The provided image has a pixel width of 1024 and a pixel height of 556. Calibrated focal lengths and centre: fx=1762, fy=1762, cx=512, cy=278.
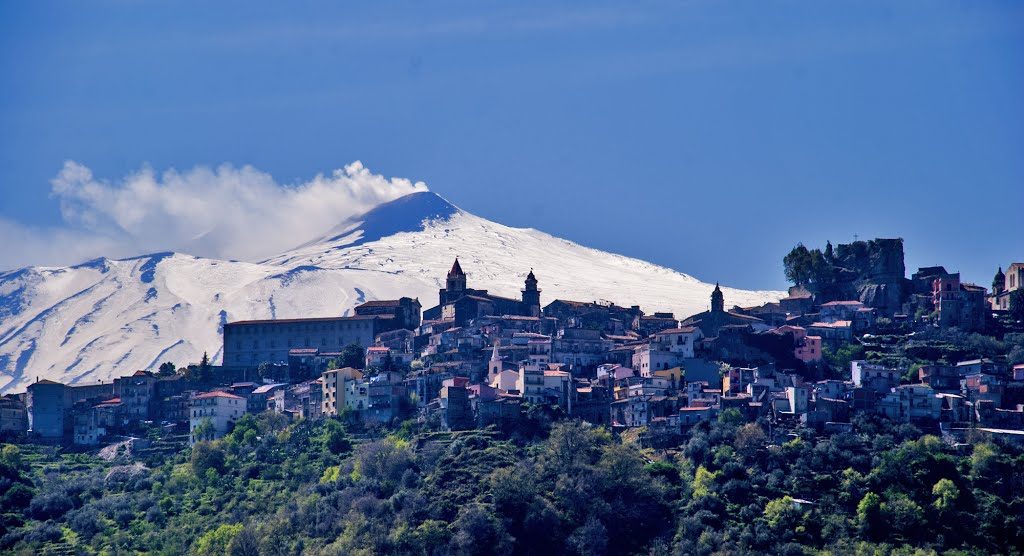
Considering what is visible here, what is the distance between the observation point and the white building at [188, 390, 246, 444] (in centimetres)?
9625

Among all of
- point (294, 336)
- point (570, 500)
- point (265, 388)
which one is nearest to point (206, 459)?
point (265, 388)

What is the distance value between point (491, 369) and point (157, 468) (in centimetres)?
1845

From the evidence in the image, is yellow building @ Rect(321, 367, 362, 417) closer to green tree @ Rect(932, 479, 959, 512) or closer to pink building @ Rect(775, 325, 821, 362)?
pink building @ Rect(775, 325, 821, 362)

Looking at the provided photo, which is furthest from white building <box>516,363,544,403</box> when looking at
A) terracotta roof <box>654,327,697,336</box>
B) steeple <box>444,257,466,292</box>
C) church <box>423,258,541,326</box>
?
steeple <box>444,257,466,292</box>

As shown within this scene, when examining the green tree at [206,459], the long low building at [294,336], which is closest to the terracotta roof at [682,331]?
the long low building at [294,336]

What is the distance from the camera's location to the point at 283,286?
161 metres

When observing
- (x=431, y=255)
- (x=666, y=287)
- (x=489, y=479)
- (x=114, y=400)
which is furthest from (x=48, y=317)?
(x=489, y=479)

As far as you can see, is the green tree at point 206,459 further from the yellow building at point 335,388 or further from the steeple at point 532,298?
the steeple at point 532,298

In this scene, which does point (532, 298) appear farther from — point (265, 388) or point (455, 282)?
point (265, 388)

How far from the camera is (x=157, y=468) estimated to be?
3666 inches

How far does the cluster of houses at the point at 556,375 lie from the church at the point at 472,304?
13cm

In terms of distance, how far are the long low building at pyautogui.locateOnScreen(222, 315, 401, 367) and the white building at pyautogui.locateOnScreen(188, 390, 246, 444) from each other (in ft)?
33.7

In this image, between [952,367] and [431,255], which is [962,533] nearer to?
[952,367]

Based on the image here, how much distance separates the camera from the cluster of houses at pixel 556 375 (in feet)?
278
